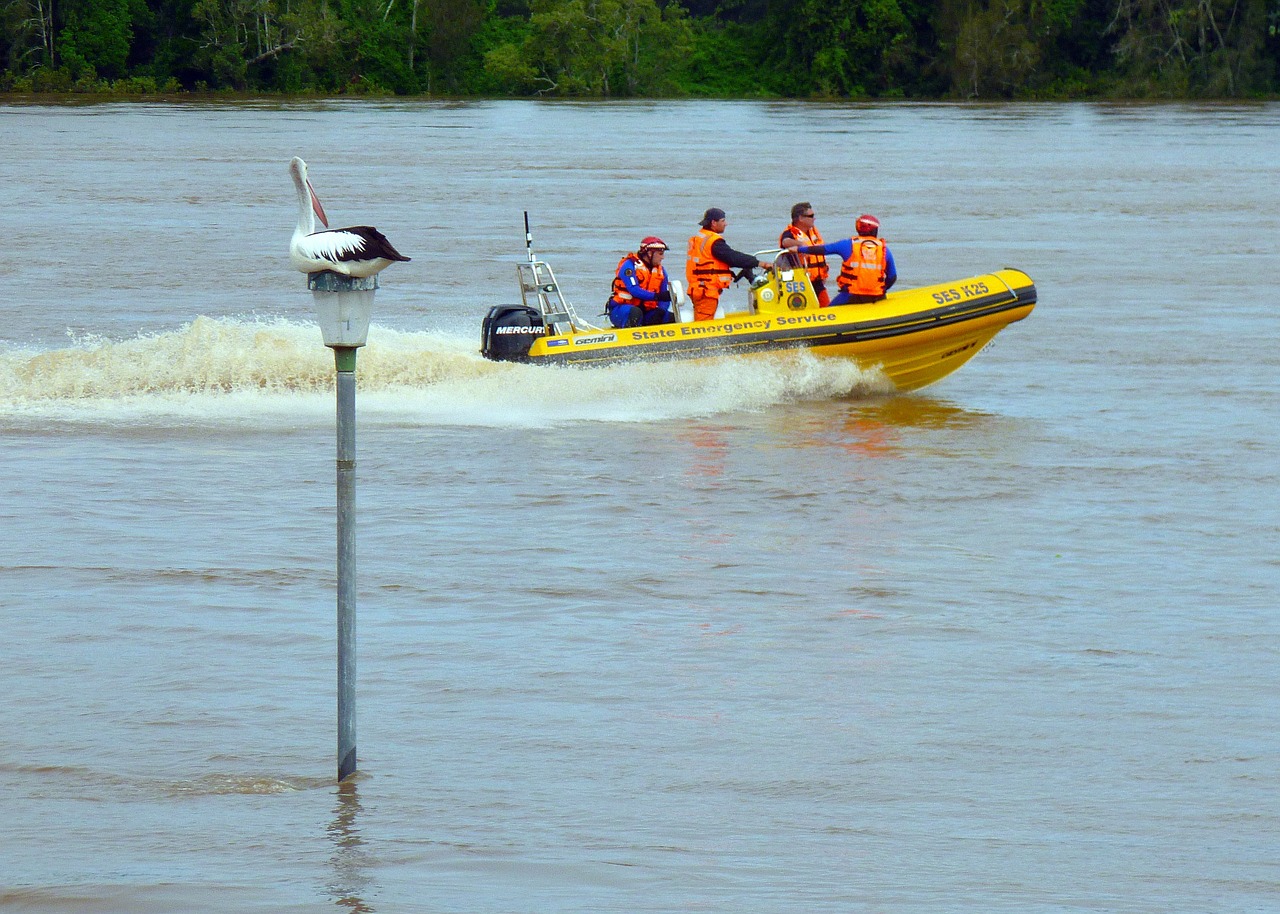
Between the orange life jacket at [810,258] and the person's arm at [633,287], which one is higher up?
the orange life jacket at [810,258]

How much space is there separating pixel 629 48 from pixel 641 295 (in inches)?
2498

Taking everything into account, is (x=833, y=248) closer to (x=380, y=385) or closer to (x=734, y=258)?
(x=734, y=258)

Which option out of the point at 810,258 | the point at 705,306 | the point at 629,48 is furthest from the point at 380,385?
the point at 629,48

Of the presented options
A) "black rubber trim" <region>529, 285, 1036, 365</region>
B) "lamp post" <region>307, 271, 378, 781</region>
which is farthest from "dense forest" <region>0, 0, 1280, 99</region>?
"lamp post" <region>307, 271, 378, 781</region>

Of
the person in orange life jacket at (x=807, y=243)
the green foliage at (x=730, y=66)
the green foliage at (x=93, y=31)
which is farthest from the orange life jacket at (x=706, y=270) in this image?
the green foliage at (x=730, y=66)

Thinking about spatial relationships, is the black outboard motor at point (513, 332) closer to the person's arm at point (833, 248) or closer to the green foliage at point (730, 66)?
the person's arm at point (833, 248)

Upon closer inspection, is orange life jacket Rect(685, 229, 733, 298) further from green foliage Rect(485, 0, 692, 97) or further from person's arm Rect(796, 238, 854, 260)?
green foliage Rect(485, 0, 692, 97)

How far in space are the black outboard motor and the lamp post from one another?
805 centimetres

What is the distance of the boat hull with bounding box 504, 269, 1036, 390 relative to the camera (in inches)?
560

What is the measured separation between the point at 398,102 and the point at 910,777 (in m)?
71.1

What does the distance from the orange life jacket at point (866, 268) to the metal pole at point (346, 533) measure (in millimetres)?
9349

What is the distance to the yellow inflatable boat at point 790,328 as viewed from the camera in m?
14.2

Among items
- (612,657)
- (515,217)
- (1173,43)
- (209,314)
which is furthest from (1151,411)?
(1173,43)

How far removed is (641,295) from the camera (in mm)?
14484
